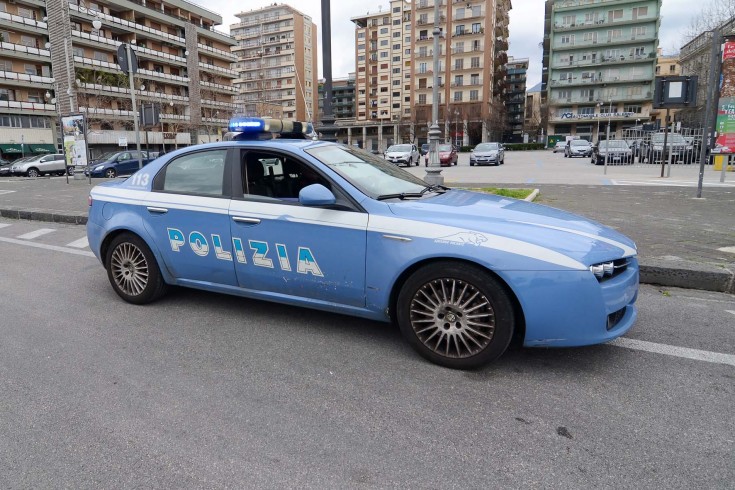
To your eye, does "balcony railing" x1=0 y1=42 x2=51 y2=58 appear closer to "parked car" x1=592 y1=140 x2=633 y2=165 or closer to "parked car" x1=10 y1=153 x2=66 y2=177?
"parked car" x1=10 y1=153 x2=66 y2=177

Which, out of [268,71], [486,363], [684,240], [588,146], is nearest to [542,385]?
[486,363]

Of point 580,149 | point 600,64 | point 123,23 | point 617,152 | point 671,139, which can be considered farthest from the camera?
point 600,64

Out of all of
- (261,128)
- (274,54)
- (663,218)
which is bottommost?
(663,218)

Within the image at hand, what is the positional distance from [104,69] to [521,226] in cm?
5991

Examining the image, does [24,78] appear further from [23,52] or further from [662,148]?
[662,148]

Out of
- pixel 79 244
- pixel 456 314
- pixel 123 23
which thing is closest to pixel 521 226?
pixel 456 314

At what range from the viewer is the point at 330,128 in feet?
26.2

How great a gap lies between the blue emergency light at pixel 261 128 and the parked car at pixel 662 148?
23531mm

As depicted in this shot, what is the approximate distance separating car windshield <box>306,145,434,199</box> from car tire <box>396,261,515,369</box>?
2.53ft

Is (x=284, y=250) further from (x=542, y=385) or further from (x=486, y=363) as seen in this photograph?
(x=542, y=385)

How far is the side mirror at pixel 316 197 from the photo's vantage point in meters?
3.36

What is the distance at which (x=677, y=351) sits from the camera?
10.9ft

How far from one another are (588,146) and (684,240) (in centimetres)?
3433

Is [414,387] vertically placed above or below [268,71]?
below
